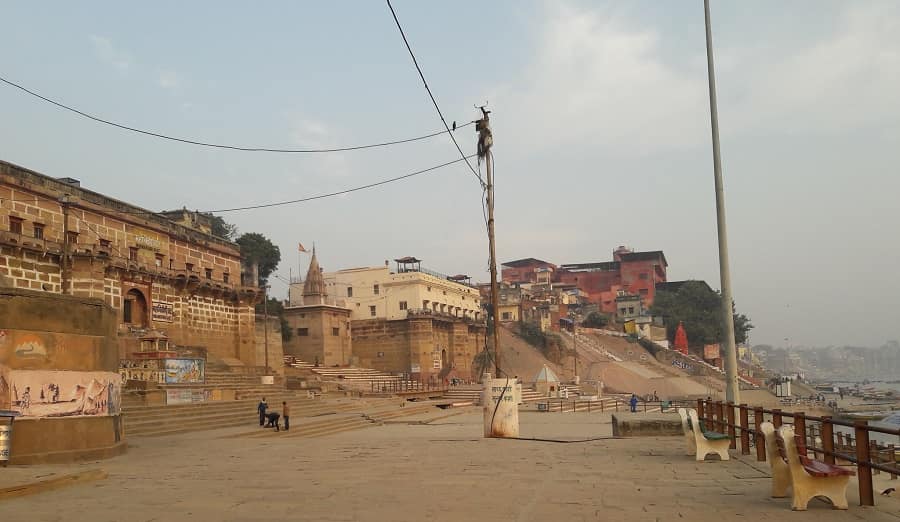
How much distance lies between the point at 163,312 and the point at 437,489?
3267cm

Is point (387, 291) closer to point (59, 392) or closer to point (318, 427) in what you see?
point (318, 427)

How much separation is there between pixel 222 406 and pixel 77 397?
1300 centimetres

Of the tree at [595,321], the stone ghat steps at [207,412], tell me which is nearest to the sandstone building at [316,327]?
the stone ghat steps at [207,412]

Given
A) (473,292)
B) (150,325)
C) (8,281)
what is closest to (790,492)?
(8,281)

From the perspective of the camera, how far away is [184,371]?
1031 inches

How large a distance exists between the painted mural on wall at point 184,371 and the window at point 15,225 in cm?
980

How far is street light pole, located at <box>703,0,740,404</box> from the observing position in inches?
565

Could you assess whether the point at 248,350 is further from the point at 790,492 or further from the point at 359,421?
the point at 790,492

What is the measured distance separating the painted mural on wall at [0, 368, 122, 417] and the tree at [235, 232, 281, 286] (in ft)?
168

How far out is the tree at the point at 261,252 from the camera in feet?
215

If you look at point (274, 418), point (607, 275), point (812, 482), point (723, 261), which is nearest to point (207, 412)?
point (274, 418)

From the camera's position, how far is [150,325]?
122 feet

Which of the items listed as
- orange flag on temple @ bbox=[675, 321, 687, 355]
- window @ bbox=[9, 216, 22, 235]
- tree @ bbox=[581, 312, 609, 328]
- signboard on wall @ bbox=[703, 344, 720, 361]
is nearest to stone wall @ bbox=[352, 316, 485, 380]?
window @ bbox=[9, 216, 22, 235]

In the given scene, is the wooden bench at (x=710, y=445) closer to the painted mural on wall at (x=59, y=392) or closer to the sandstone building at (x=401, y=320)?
the painted mural on wall at (x=59, y=392)
